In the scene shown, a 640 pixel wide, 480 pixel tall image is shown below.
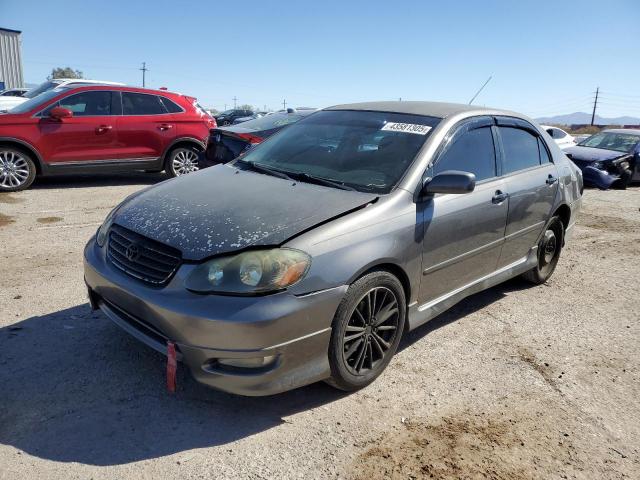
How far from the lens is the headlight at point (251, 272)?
2.52 metres

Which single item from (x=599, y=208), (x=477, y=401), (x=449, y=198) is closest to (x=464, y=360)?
(x=477, y=401)

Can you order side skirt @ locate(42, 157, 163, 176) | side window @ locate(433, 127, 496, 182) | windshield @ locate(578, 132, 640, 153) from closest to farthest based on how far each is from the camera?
side window @ locate(433, 127, 496, 182) < side skirt @ locate(42, 157, 163, 176) < windshield @ locate(578, 132, 640, 153)

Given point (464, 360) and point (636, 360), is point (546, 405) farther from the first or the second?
point (636, 360)

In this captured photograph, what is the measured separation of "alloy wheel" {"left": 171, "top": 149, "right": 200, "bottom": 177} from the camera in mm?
9391

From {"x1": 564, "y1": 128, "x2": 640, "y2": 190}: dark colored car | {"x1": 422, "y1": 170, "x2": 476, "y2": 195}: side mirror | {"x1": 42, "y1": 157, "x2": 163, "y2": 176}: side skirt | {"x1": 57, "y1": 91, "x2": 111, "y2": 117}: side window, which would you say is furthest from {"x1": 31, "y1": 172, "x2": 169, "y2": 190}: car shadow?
{"x1": 564, "y1": 128, "x2": 640, "y2": 190}: dark colored car

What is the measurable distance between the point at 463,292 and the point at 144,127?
7.01 m

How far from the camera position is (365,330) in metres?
2.99

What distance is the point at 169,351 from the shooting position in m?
2.60

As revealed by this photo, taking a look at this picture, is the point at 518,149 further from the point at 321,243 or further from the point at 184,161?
the point at 184,161

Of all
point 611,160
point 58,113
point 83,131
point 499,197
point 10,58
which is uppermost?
point 10,58

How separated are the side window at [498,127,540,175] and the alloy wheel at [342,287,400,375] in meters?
1.76

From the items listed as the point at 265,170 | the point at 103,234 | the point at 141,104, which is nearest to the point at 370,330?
the point at 265,170

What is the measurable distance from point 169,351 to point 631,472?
2.41 metres

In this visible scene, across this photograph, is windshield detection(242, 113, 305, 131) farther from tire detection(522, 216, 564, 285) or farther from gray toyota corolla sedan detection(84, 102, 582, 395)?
tire detection(522, 216, 564, 285)
